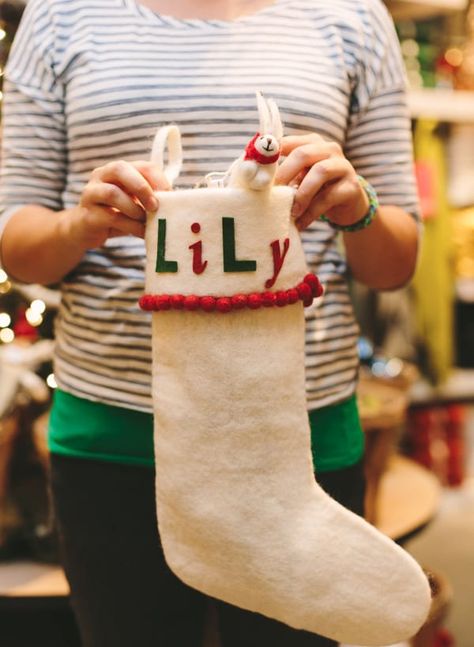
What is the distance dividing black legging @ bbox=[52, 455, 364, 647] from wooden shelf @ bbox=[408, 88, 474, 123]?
1.77 m

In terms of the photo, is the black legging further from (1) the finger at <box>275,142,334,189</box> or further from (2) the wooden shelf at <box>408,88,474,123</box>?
(2) the wooden shelf at <box>408,88,474,123</box>

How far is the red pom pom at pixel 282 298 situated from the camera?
1.91ft

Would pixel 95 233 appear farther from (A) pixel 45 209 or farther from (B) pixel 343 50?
(B) pixel 343 50

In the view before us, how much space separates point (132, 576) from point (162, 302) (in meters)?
0.29

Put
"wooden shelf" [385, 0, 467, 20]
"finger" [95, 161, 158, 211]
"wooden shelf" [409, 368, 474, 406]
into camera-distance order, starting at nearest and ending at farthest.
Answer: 1. "finger" [95, 161, 158, 211]
2. "wooden shelf" [385, 0, 467, 20]
3. "wooden shelf" [409, 368, 474, 406]

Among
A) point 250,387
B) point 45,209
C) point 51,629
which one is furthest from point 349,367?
point 51,629

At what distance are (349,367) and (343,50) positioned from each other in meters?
0.30

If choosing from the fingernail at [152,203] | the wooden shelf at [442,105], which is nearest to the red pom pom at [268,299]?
the fingernail at [152,203]

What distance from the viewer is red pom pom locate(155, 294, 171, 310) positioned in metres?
0.58

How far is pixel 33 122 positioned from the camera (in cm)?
73

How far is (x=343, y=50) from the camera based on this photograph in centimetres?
71

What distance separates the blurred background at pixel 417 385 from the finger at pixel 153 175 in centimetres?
80

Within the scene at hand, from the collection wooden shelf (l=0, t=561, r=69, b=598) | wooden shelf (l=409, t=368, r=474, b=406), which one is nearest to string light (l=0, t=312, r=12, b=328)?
wooden shelf (l=0, t=561, r=69, b=598)

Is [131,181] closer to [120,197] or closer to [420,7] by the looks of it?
[120,197]
